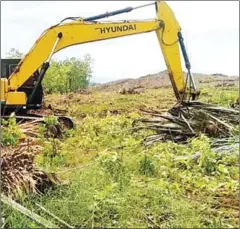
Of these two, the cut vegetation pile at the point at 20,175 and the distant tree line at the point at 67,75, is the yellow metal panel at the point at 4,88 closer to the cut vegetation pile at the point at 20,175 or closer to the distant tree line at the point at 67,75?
the cut vegetation pile at the point at 20,175

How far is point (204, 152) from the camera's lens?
5055mm

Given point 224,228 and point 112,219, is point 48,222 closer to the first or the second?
point 112,219

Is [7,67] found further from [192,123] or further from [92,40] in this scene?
[192,123]

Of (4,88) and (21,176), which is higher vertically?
(4,88)

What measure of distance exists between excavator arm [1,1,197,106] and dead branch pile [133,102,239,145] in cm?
84

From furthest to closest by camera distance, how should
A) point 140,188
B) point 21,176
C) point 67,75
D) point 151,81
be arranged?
point 151,81 → point 67,75 → point 140,188 → point 21,176

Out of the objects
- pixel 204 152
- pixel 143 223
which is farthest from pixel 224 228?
pixel 204 152

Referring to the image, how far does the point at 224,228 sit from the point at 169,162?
1708 mm

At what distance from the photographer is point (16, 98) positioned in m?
7.66

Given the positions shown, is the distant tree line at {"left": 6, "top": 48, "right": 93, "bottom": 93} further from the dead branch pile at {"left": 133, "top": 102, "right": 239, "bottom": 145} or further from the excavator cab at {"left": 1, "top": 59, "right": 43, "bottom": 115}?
the dead branch pile at {"left": 133, "top": 102, "right": 239, "bottom": 145}

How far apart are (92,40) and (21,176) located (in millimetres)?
4063

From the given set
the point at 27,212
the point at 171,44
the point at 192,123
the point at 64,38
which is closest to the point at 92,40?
the point at 64,38

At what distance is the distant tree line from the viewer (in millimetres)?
15812

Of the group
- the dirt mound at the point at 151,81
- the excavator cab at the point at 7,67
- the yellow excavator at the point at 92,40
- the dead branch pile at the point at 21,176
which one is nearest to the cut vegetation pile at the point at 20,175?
the dead branch pile at the point at 21,176
